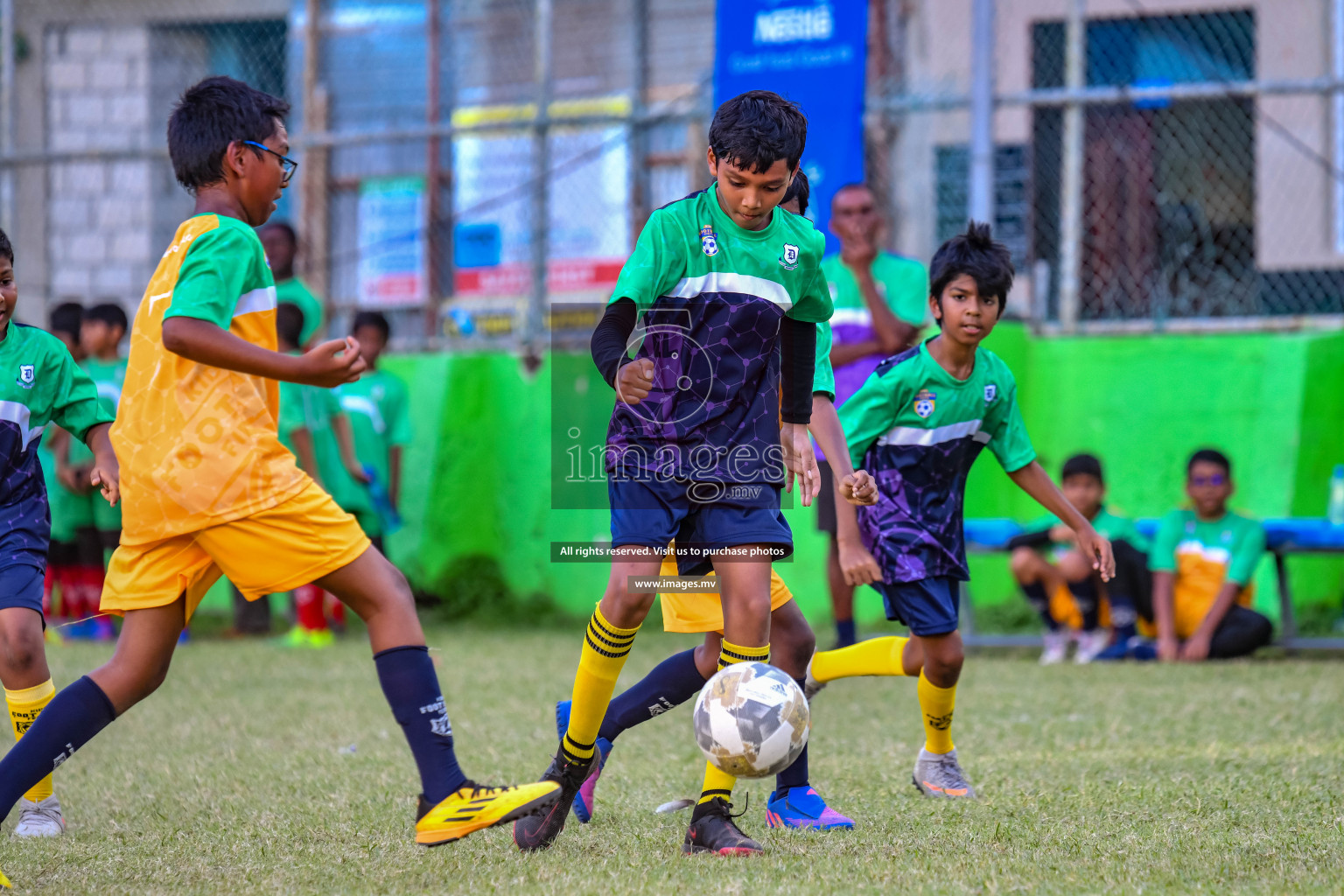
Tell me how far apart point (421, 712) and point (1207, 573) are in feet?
18.9

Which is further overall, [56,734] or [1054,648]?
[1054,648]

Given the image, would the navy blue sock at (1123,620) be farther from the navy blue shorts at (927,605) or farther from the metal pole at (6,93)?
the metal pole at (6,93)

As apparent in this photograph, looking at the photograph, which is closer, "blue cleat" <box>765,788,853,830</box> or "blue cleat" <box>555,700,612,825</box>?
"blue cleat" <box>765,788,853,830</box>

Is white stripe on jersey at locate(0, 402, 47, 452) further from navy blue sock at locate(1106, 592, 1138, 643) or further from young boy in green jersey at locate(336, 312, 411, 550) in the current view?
navy blue sock at locate(1106, 592, 1138, 643)

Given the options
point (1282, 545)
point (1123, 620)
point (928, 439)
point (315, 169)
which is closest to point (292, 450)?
point (315, 169)

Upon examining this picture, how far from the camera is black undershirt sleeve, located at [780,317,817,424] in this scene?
3.79m

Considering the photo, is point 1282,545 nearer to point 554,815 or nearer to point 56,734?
point 554,815

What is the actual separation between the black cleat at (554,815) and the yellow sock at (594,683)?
0.11 feet

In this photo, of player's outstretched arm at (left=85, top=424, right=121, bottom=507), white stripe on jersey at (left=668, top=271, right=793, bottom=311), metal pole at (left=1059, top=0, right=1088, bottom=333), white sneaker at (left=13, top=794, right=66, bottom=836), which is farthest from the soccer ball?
metal pole at (left=1059, top=0, right=1088, bottom=333)

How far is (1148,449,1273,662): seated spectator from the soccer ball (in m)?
Result: 4.88

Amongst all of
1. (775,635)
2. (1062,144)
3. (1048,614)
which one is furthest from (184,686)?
(1062,144)

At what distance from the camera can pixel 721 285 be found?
3.54m

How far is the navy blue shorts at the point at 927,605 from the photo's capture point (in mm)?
4336

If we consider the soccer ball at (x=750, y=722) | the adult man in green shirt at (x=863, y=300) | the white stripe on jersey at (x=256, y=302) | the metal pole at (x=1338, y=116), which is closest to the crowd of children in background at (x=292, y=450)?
the adult man in green shirt at (x=863, y=300)
